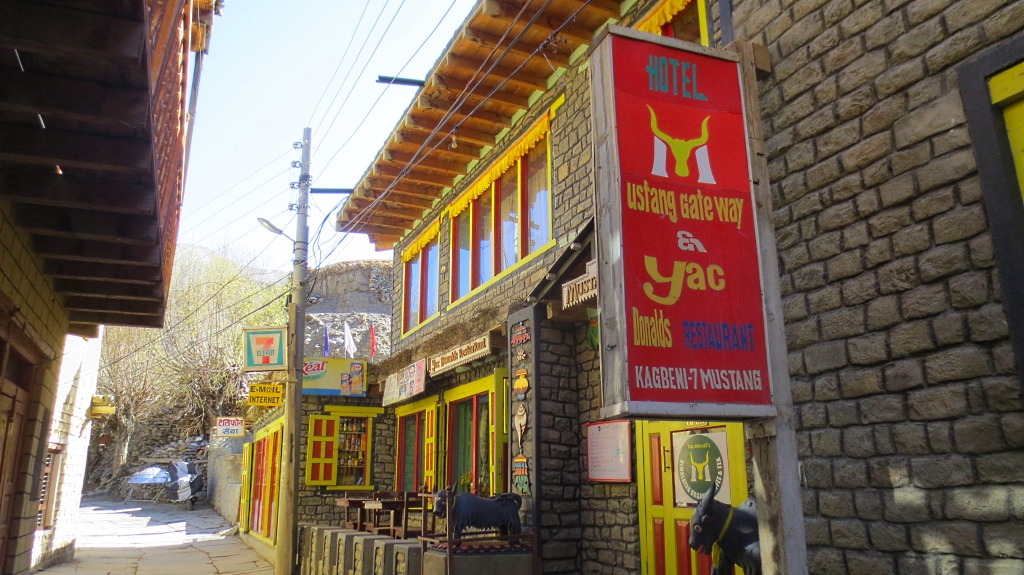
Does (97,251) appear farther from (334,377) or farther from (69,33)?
(334,377)

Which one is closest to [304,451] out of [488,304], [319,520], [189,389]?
[319,520]

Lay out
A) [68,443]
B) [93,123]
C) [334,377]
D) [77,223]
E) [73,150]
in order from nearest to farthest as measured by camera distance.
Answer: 1. [93,123]
2. [73,150]
3. [77,223]
4. [68,443]
5. [334,377]

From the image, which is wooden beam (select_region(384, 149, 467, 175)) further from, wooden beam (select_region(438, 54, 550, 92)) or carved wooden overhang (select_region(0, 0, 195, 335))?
carved wooden overhang (select_region(0, 0, 195, 335))

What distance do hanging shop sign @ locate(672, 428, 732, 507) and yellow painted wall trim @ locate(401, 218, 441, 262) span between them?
25.9 ft

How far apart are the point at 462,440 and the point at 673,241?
795cm

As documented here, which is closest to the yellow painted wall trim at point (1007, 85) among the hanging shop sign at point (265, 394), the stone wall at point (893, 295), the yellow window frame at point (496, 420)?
→ the stone wall at point (893, 295)

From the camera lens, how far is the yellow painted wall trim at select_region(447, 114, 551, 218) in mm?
10211

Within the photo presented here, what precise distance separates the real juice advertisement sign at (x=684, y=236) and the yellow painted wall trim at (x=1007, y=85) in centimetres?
124

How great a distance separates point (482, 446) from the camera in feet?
33.6

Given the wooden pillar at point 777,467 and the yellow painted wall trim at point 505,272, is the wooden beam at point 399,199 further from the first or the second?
the wooden pillar at point 777,467

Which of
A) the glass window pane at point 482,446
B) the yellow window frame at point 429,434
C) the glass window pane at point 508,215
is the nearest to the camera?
the glass window pane at point 482,446

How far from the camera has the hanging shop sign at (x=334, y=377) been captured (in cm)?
1430

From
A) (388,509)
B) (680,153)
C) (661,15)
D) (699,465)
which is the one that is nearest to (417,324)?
(388,509)

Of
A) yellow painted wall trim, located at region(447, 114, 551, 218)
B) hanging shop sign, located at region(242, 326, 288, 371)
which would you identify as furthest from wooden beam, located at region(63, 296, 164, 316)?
yellow painted wall trim, located at region(447, 114, 551, 218)
